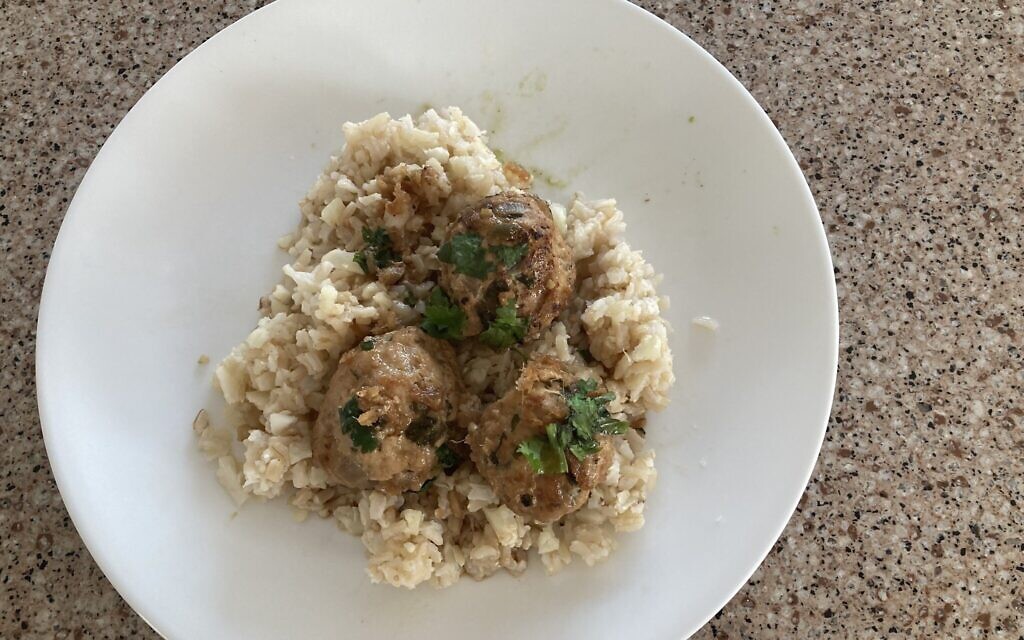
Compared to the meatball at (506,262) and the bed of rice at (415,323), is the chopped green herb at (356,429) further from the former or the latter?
the meatball at (506,262)

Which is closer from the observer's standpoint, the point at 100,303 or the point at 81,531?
the point at 81,531

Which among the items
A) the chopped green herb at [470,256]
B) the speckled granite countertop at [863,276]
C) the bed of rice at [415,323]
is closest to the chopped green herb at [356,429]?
the bed of rice at [415,323]


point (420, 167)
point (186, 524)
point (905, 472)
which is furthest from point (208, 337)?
point (905, 472)

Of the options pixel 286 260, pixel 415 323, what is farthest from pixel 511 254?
pixel 286 260

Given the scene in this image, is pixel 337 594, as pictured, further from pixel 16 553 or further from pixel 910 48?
pixel 910 48

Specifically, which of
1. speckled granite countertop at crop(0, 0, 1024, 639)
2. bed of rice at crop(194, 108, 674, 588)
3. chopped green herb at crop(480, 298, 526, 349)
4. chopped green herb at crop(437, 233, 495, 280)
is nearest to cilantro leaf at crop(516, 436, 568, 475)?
bed of rice at crop(194, 108, 674, 588)

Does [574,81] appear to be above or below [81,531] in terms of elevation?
above
